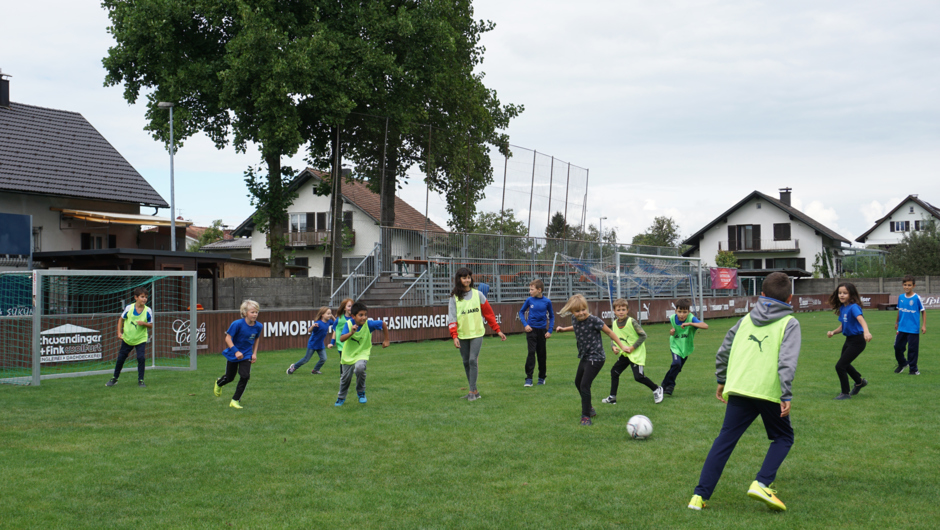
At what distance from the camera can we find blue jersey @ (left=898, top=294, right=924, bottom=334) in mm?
13375

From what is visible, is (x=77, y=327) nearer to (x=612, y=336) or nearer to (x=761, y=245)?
(x=612, y=336)

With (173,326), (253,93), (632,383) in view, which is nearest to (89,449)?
(632,383)

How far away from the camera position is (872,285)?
54.1 metres

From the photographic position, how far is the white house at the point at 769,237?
67875 mm

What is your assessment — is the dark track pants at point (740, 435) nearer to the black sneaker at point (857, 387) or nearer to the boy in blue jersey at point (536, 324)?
the black sneaker at point (857, 387)

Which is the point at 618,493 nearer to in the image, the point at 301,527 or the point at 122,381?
the point at 301,527

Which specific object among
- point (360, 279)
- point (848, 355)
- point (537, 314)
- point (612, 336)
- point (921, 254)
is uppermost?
point (921, 254)

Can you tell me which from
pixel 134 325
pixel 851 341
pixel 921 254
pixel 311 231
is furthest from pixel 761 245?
pixel 134 325

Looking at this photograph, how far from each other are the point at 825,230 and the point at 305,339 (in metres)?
58.4

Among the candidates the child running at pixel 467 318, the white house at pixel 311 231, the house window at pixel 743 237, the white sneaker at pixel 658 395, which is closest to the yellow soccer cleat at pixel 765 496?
the white sneaker at pixel 658 395

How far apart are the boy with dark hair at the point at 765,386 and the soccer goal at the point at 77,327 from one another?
12.8 meters

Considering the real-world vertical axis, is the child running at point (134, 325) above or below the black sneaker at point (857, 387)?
above

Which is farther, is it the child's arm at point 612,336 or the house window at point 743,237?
the house window at point 743,237

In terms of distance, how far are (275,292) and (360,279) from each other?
3.06 m
